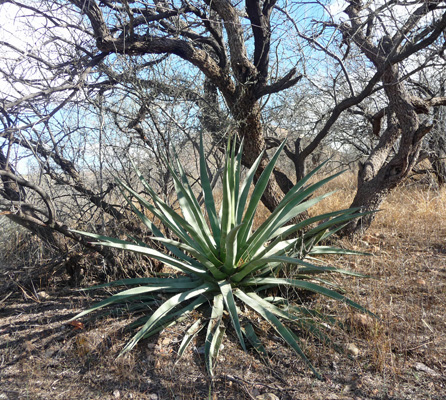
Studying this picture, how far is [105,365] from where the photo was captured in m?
2.61

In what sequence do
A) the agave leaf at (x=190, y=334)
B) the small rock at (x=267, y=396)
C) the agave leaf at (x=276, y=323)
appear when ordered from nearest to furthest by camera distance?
the small rock at (x=267, y=396), the agave leaf at (x=276, y=323), the agave leaf at (x=190, y=334)

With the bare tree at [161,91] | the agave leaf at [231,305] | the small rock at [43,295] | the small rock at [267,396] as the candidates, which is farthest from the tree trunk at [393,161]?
the small rock at [43,295]

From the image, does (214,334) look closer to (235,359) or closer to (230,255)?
(235,359)

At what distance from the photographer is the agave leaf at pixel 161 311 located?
2549 millimetres

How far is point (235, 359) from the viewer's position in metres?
2.62

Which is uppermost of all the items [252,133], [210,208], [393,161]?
[252,133]

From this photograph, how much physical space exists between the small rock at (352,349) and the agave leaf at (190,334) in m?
1.08

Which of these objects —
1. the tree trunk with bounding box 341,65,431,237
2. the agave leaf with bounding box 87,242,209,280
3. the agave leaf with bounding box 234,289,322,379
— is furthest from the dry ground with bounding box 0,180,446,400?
the tree trunk with bounding box 341,65,431,237

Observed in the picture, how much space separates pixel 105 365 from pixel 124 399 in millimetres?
383

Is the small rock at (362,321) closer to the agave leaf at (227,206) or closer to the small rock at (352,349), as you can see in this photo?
the small rock at (352,349)

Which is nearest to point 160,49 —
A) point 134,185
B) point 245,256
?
point 134,185

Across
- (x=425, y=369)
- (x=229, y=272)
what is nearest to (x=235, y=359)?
(x=229, y=272)

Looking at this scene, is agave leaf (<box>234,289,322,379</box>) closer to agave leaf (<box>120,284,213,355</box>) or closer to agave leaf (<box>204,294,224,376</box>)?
agave leaf (<box>204,294,224,376</box>)

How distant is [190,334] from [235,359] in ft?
1.30
